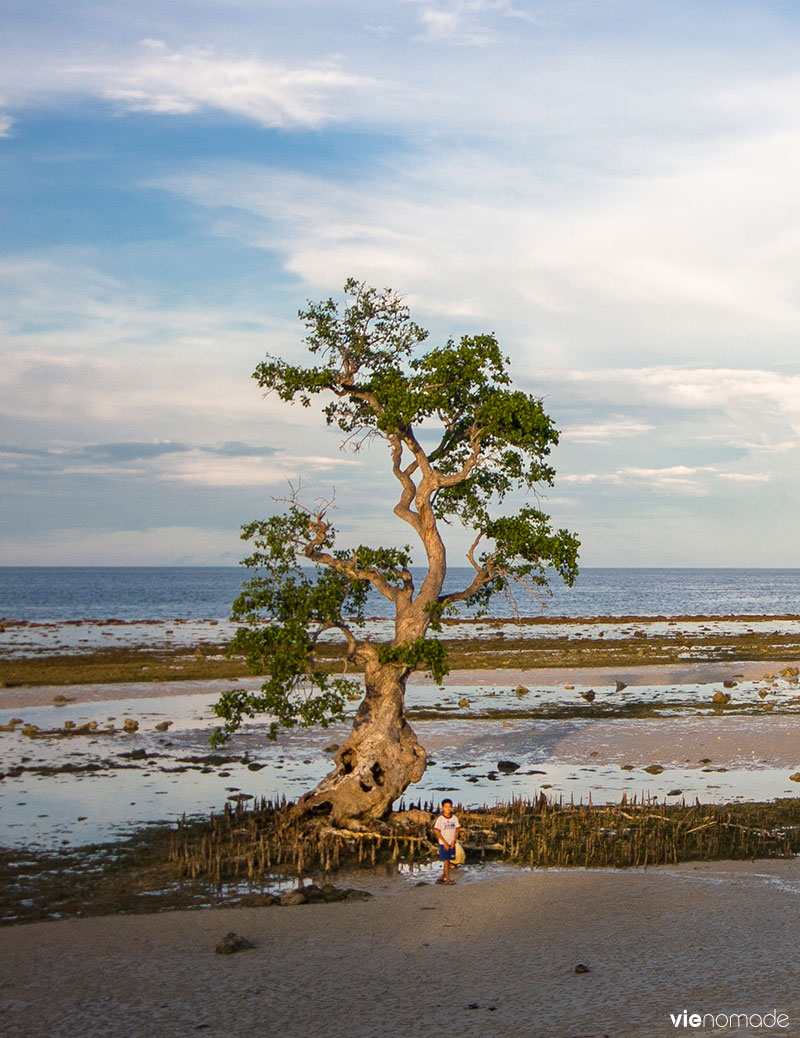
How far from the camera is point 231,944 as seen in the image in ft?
47.5

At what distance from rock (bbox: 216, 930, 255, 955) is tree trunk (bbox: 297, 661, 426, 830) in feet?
22.9

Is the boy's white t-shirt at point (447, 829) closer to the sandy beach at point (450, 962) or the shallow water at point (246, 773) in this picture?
the sandy beach at point (450, 962)

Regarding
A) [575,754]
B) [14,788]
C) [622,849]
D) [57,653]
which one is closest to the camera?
[622,849]

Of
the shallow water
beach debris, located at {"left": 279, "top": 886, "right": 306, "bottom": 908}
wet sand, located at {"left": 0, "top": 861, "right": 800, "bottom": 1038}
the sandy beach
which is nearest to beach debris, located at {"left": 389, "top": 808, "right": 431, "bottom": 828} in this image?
the sandy beach

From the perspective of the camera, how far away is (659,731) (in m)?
36.7

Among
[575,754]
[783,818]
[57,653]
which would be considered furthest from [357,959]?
[57,653]

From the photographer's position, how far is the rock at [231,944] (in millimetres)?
14445

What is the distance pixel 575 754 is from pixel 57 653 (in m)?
44.8

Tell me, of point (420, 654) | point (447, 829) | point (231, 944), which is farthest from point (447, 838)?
point (231, 944)

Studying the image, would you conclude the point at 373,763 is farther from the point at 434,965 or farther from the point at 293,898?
the point at 434,965

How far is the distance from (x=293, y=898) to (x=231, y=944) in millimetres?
2643

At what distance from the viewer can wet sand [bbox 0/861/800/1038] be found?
1202cm

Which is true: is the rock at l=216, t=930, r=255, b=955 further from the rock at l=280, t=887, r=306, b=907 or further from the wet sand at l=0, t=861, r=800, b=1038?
the rock at l=280, t=887, r=306, b=907

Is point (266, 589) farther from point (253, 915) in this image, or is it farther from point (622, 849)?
point (622, 849)
